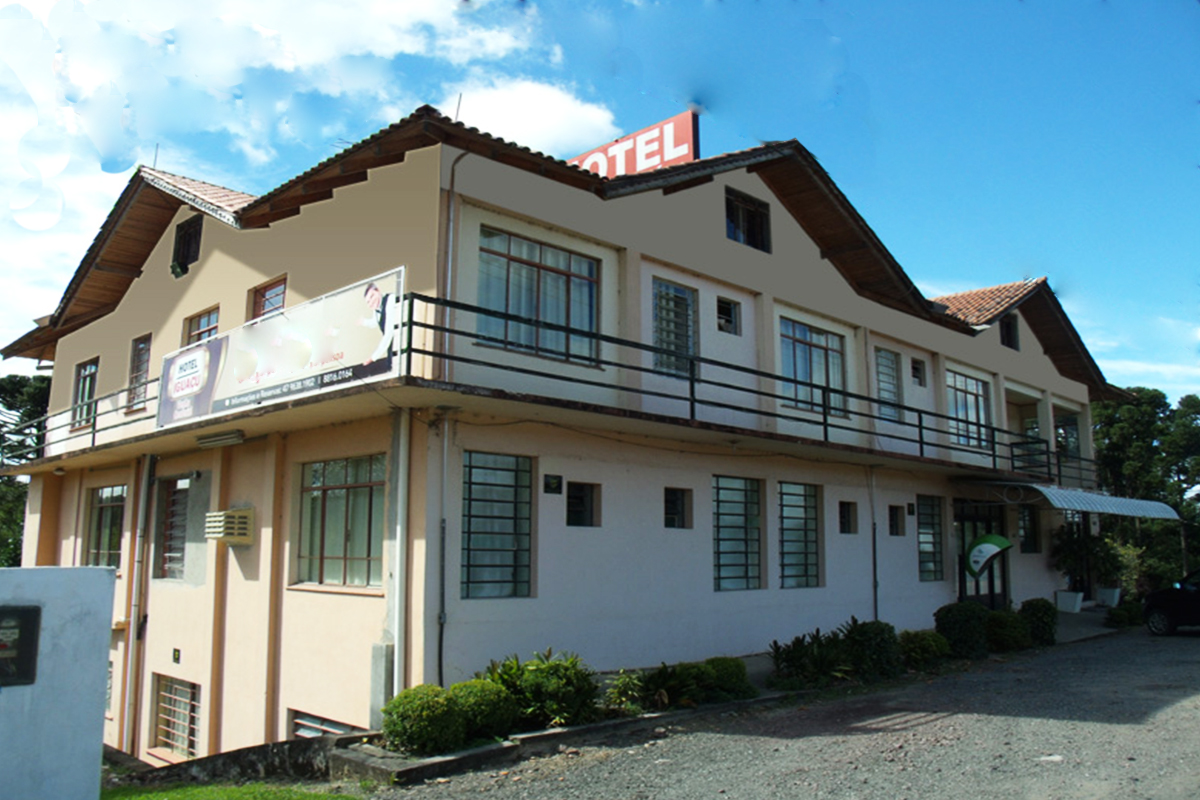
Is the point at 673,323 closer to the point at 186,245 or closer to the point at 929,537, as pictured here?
the point at 929,537

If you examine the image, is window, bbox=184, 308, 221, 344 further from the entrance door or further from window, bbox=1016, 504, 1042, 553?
window, bbox=1016, 504, 1042, 553

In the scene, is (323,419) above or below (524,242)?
below

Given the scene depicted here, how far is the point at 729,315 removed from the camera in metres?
16.9

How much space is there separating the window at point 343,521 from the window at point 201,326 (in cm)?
462

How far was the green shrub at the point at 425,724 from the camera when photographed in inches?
373

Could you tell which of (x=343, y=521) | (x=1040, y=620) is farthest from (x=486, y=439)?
(x=1040, y=620)

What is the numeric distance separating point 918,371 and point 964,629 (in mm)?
7118

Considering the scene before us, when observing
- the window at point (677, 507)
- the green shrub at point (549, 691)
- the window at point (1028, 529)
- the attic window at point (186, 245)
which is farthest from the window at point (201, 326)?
the window at point (1028, 529)

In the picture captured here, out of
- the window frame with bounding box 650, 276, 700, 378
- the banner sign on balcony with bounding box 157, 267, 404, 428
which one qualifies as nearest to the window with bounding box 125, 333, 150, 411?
the banner sign on balcony with bounding box 157, 267, 404, 428

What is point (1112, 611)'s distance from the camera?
22.6 m

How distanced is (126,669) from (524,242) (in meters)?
11.2

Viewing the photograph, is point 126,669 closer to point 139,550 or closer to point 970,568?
point 139,550

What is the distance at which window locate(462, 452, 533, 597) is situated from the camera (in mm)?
12211

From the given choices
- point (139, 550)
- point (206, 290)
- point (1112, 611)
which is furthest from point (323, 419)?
point (1112, 611)
